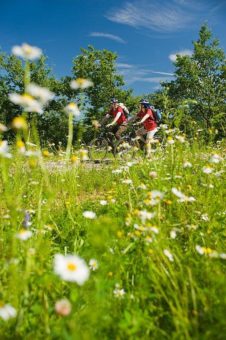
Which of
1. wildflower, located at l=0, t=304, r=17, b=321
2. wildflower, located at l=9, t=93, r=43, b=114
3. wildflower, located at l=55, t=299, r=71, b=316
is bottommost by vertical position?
wildflower, located at l=0, t=304, r=17, b=321

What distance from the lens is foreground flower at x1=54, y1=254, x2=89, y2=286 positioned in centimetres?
141

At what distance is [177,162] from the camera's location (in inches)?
159

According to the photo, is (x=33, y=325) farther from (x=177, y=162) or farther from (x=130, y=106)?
(x=130, y=106)

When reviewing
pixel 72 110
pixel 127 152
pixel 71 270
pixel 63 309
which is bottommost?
pixel 63 309

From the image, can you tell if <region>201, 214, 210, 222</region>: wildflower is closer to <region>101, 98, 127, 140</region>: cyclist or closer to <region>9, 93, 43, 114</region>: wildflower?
<region>9, 93, 43, 114</region>: wildflower

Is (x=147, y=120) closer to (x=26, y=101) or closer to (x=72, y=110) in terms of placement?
(x=72, y=110)

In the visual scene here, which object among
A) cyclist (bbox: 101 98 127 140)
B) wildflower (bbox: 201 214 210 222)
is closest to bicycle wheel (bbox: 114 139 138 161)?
wildflower (bbox: 201 214 210 222)

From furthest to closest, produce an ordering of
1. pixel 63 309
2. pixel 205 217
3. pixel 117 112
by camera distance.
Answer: pixel 117 112 → pixel 205 217 → pixel 63 309

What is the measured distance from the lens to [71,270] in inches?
57.8

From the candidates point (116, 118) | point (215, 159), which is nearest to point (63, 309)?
point (215, 159)

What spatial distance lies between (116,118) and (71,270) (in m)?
12.0

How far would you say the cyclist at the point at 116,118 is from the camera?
43.9ft

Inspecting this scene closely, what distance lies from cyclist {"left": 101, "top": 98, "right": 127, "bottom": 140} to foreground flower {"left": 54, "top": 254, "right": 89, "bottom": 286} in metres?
12.0

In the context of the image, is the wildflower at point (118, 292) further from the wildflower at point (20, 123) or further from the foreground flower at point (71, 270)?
the wildflower at point (20, 123)
